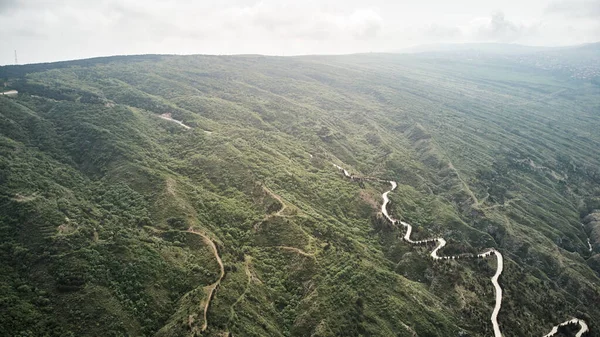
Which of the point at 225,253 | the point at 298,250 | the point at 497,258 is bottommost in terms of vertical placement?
the point at 497,258

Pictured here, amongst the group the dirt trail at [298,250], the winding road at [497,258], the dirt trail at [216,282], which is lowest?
the winding road at [497,258]

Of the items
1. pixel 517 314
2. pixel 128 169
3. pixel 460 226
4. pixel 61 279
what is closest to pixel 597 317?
pixel 517 314

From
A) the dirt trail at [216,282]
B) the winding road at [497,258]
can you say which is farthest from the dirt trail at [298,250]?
the winding road at [497,258]

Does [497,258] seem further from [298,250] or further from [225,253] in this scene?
[225,253]

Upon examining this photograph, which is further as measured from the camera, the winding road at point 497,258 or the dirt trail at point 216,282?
the winding road at point 497,258

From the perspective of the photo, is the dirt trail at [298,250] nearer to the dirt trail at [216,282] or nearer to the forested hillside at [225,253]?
the forested hillside at [225,253]

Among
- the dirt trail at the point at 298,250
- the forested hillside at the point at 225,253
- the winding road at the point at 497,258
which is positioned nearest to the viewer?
the forested hillside at the point at 225,253

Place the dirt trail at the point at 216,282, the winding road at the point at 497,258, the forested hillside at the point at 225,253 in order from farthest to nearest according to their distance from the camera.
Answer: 1. the winding road at the point at 497,258
2. the dirt trail at the point at 216,282
3. the forested hillside at the point at 225,253

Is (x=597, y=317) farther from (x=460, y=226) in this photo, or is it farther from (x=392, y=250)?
(x=392, y=250)

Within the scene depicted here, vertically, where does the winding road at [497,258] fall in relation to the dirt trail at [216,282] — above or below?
below

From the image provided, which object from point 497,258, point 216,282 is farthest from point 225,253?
point 497,258

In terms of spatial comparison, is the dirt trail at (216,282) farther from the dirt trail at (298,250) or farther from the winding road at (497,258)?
the winding road at (497,258)
